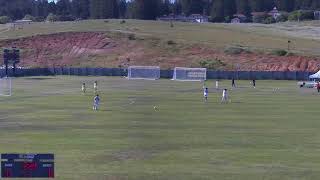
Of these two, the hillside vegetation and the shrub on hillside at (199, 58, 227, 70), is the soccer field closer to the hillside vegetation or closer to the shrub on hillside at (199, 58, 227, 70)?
the shrub on hillside at (199, 58, 227, 70)

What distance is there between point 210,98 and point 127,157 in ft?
159

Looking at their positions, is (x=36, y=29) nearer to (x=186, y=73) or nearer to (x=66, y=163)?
(x=186, y=73)

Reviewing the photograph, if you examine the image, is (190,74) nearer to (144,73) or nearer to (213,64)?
(144,73)

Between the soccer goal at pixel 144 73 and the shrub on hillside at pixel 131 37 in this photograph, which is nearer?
the soccer goal at pixel 144 73

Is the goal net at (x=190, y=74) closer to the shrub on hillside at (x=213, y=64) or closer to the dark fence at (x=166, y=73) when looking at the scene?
the dark fence at (x=166, y=73)

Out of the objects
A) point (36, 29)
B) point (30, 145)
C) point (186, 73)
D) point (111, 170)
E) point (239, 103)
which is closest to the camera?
point (111, 170)

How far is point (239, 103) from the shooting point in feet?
268

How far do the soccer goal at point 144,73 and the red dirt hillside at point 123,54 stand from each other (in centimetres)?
1714

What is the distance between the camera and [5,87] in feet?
356

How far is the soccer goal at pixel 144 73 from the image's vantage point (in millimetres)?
136250

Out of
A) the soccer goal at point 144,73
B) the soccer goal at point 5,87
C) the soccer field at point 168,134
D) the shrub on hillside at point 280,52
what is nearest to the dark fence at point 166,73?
the soccer goal at point 144,73

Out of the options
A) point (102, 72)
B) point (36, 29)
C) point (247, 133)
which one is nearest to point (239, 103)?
point (247, 133)

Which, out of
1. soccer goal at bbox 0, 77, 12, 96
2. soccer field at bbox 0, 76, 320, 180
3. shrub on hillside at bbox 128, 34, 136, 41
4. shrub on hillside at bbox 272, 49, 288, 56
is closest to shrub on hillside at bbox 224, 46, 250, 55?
shrub on hillside at bbox 272, 49, 288, 56

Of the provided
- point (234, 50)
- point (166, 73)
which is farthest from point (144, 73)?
point (234, 50)
